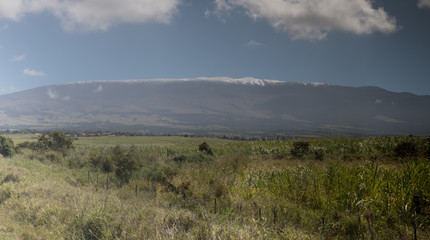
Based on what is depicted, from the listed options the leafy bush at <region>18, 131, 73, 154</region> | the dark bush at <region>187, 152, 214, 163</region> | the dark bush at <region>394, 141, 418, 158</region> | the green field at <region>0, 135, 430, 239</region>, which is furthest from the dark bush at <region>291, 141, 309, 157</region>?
the leafy bush at <region>18, 131, 73, 154</region>

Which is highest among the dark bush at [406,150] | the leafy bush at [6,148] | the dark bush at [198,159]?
the dark bush at [406,150]

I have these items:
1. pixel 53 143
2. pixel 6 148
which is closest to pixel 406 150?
pixel 6 148

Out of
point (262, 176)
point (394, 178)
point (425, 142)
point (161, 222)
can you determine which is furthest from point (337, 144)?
point (161, 222)

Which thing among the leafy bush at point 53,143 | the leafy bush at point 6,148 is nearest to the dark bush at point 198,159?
the leafy bush at point 6,148

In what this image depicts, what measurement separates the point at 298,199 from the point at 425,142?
1483 cm

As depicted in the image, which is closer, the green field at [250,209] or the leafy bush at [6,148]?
the green field at [250,209]

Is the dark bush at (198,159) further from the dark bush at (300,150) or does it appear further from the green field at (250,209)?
the green field at (250,209)

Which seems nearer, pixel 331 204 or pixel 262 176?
pixel 331 204

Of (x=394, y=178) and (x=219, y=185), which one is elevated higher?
(x=394, y=178)

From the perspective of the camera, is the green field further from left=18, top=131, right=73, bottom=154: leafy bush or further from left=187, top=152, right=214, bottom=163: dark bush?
left=18, top=131, right=73, bottom=154: leafy bush

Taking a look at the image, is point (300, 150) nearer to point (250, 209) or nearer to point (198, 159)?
point (198, 159)

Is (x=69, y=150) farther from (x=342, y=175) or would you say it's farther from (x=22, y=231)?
(x=342, y=175)

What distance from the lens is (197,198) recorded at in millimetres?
10461

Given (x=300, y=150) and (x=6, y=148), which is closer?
(x=300, y=150)
